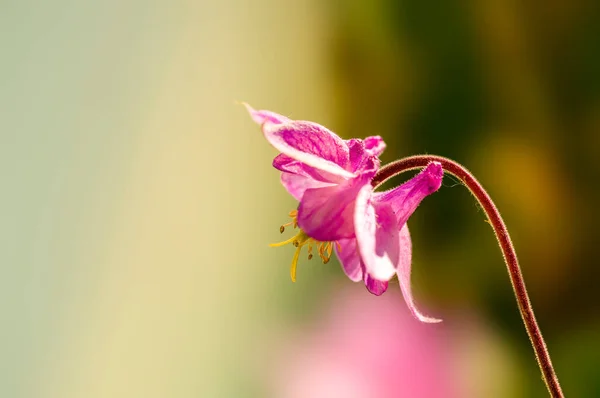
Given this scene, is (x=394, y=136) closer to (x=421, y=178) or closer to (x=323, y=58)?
(x=323, y=58)

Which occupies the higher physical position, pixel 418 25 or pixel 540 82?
pixel 418 25

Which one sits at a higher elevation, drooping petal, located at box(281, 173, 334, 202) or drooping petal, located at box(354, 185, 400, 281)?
drooping petal, located at box(281, 173, 334, 202)

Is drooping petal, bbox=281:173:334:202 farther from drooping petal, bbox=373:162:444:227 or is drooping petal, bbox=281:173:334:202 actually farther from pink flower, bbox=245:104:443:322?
drooping petal, bbox=373:162:444:227

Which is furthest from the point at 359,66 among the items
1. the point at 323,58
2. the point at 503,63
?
the point at 503,63

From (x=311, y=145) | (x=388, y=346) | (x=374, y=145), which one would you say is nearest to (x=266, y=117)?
(x=311, y=145)

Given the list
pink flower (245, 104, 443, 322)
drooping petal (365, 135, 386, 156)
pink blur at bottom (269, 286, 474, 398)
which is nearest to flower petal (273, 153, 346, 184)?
pink flower (245, 104, 443, 322)

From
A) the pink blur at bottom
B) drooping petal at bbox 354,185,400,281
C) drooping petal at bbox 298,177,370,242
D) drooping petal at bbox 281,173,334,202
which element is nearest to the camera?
drooping petal at bbox 354,185,400,281
